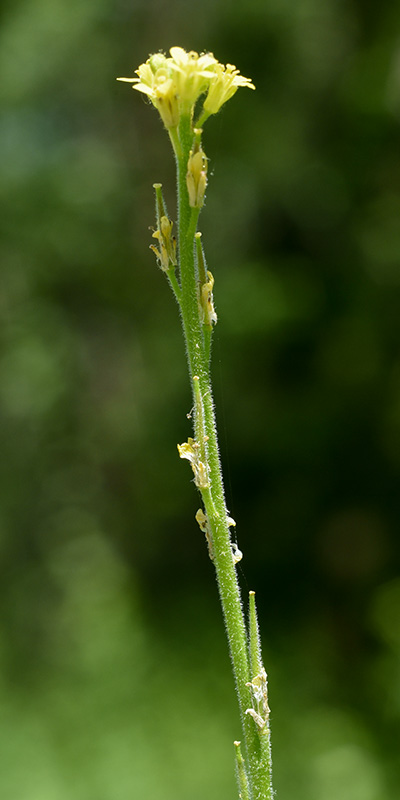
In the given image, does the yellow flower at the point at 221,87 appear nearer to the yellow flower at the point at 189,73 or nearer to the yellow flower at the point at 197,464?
the yellow flower at the point at 189,73

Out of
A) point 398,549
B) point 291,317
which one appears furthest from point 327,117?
point 398,549

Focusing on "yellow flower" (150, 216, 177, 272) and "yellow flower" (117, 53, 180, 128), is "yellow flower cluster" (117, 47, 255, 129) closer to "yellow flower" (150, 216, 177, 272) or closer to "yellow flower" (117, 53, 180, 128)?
"yellow flower" (117, 53, 180, 128)

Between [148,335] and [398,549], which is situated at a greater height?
[148,335]

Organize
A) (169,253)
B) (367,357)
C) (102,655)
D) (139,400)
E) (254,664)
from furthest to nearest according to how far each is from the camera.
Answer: (139,400) → (102,655) → (367,357) → (169,253) → (254,664)

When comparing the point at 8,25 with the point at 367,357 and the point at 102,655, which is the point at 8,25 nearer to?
the point at 367,357

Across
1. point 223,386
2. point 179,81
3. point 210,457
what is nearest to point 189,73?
point 179,81

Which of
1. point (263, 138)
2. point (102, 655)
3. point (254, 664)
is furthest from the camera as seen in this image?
point (102, 655)

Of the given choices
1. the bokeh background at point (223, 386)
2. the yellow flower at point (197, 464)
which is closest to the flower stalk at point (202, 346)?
the yellow flower at point (197, 464)

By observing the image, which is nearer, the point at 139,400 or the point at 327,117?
the point at 327,117

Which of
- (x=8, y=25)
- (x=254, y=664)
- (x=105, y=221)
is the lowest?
(x=254, y=664)
